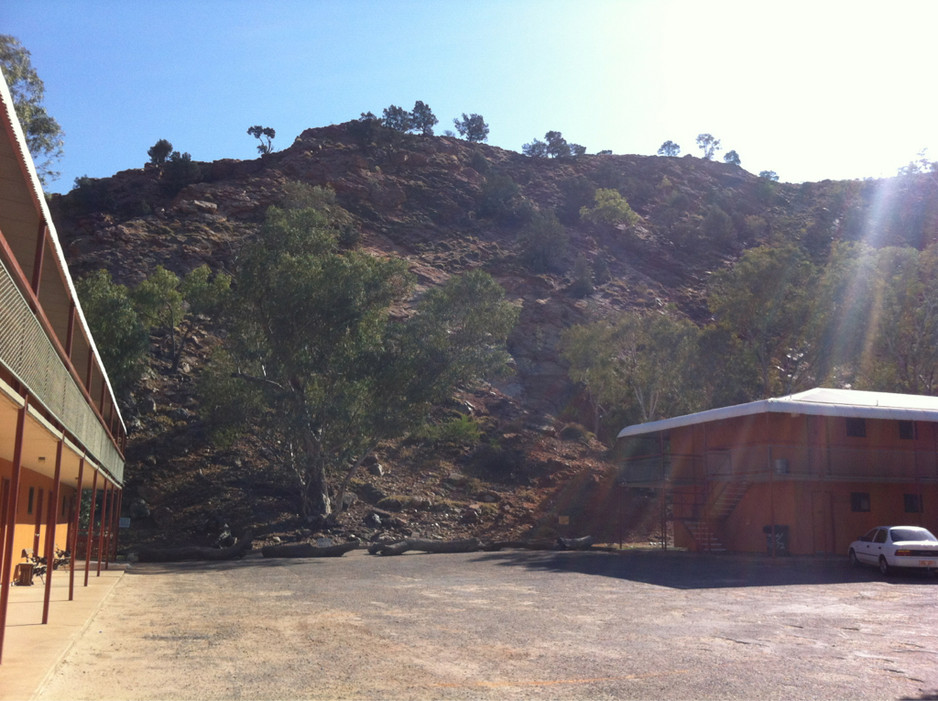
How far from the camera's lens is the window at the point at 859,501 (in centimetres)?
2927

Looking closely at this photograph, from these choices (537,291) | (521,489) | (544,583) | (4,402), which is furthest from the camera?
(537,291)

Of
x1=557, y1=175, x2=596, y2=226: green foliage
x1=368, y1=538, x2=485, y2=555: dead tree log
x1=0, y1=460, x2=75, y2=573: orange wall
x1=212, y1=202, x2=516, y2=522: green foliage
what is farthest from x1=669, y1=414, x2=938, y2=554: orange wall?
x1=557, y1=175, x2=596, y2=226: green foliage

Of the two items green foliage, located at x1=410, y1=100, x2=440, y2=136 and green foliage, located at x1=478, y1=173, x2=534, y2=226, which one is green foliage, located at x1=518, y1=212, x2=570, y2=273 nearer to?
green foliage, located at x1=478, y1=173, x2=534, y2=226

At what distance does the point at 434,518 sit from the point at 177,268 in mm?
31242

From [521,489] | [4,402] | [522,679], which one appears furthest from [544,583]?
[521,489]

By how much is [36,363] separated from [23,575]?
43.4ft

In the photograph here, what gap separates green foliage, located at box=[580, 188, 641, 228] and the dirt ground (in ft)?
237

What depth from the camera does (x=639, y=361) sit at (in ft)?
165

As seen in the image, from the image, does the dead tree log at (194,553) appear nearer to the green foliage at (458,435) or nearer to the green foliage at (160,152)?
the green foliage at (458,435)

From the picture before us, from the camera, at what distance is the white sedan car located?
2164 centimetres

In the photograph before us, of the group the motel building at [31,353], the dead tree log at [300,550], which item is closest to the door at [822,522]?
the dead tree log at [300,550]

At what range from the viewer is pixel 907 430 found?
98.8 ft

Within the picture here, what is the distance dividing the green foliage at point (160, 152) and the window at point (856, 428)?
7282 centimetres

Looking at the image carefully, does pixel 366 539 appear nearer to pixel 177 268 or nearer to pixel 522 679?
pixel 522 679
